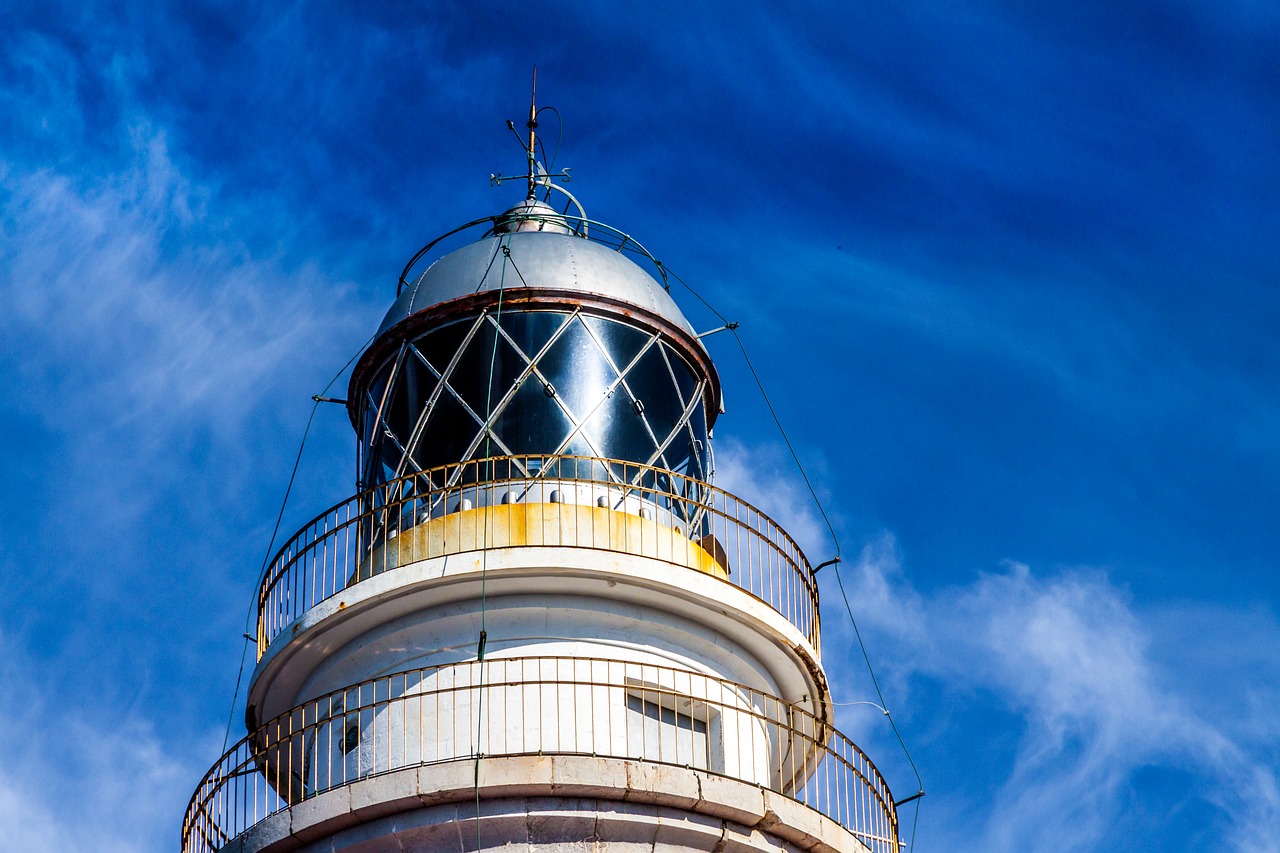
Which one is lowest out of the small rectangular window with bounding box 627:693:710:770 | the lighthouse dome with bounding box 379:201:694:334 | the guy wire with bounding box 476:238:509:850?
the small rectangular window with bounding box 627:693:710:770

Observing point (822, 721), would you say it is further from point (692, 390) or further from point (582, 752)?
point (692, 390)

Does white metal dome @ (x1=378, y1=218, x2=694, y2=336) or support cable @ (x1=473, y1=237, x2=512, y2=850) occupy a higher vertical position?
white metal dome @ (x1=378, y1=218, x2=694, y2=336)

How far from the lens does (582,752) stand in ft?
47.6

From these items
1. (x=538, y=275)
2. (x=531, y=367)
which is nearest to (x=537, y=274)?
(x=538, y=275)

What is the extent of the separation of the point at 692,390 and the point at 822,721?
3.51 metres

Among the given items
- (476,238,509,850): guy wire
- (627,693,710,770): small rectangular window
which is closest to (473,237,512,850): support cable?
(476,238,509,850): guy wire

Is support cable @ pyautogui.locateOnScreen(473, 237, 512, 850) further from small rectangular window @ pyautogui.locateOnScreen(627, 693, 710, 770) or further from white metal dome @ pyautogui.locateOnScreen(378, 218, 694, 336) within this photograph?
small rectangular window @ pyautogui.locateOnScreen(627, 693, 710, 770)

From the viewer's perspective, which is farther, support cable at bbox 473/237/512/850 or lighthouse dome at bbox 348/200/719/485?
lighthouse dome at bbox 348/200/719/485

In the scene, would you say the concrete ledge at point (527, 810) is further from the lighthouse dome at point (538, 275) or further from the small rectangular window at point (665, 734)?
the lighthouse dome at point (538, 275)

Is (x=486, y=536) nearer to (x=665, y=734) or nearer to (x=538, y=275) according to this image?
(x=665, y=734)

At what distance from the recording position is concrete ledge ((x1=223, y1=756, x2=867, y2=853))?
13836 mm

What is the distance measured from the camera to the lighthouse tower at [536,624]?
14055mm

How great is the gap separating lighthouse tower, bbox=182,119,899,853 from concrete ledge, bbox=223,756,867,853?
16mm

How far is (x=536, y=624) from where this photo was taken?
1540 cm
